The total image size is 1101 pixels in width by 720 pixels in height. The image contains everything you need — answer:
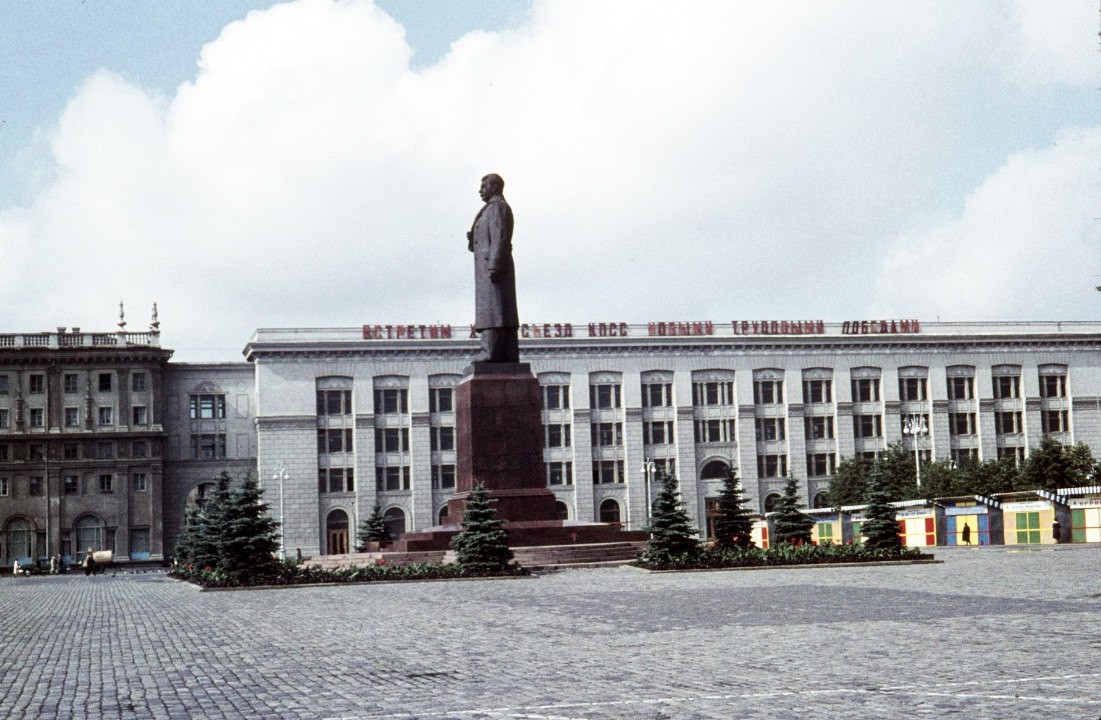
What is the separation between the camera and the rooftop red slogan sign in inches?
3039

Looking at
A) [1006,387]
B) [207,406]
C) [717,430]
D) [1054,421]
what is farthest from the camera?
[1054,421]

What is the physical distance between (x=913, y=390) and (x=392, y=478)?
32704 mm

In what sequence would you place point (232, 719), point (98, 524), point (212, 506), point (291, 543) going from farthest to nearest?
point (98, 524)
point (291, 543)
point (212, 506)
point (232, 719)

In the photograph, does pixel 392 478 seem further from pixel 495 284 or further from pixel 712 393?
pixel 495 284

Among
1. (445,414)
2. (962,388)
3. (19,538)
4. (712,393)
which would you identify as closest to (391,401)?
(445,414)

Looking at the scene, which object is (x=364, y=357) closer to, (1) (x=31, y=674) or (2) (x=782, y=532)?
(2) (x=782, y=532)

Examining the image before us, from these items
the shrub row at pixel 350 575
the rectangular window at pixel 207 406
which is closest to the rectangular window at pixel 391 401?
the rectangular window at pixel 207 406

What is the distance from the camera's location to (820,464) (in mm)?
81188

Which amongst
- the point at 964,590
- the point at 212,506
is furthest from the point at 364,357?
the point at 964,590

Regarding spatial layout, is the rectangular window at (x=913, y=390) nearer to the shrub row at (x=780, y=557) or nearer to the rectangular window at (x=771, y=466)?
the rectangular window at (x=771, y=466)

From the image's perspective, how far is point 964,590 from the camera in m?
20.8

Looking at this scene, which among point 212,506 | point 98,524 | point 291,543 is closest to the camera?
point 212,506

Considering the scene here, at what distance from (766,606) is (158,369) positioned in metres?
66.7

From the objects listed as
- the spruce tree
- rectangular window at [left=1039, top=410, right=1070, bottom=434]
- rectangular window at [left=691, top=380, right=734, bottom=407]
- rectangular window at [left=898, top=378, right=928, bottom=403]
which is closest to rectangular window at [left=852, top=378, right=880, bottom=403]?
rectangular window at [left=898, top=378, right=928, bottom=403]
